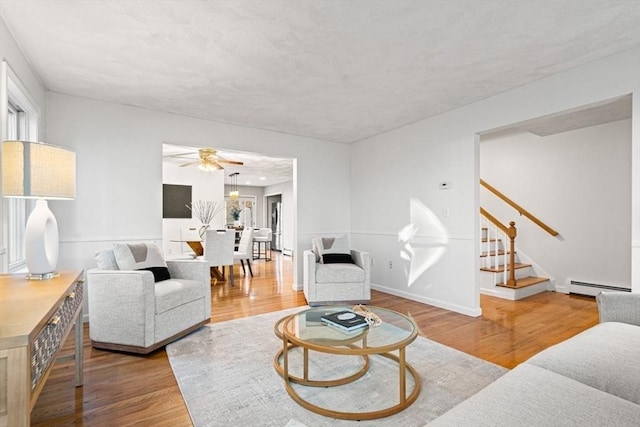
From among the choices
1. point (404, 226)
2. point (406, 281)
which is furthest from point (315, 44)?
point (406, 281)

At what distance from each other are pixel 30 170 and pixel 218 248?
340cm

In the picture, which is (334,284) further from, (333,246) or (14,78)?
(14,78)

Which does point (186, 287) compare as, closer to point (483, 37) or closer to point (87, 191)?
point (87, 191)

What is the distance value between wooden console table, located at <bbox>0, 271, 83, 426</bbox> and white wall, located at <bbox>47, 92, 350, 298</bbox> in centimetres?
183

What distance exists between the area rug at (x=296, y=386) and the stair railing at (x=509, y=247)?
2.54 m

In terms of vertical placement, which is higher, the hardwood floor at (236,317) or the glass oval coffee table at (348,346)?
the glass oval coffee table at (348,346)

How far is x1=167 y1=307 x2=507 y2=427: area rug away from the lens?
1832 mm

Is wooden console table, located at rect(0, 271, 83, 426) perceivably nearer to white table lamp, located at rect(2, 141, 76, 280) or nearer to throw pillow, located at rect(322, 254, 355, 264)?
white table lamp, located at rect(2, 141, 76, 280)

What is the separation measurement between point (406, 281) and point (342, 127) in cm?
242

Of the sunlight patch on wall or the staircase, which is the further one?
the staircase

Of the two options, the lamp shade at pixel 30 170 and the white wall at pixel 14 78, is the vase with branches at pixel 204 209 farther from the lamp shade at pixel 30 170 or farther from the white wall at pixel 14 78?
the lamp shade at pixel 30 170

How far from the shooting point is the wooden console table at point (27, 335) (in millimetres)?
947

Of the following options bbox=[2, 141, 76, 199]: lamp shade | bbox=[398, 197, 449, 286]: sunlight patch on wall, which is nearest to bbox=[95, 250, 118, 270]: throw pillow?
bbox=[2, 141, 76, 199]: lamp shade

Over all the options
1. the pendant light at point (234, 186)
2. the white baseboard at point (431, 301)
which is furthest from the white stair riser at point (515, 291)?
the pendant light at point (234, 186)
